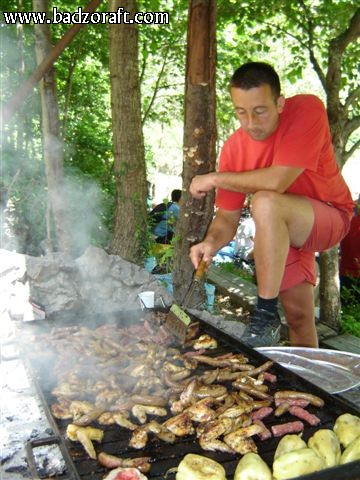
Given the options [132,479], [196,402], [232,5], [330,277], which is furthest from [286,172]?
[232,5]

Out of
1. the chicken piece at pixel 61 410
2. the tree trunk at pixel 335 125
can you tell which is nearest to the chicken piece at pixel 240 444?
the chicken piece at pixel 61 410

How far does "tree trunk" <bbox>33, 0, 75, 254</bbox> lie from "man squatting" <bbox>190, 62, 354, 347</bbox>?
2.06 m

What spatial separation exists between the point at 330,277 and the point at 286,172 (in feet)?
10.0

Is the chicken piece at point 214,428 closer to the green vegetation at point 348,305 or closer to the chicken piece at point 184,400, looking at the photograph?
the chicken piece at point 184,400

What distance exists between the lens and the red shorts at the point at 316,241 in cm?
357

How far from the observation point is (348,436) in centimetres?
207

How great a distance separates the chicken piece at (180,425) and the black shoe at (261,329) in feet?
3.38

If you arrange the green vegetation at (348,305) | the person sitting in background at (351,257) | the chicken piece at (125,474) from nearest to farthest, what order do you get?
the chicken piece at (125,474)
the green vegetation at (348,305)
the person sitting in background at (351,257)

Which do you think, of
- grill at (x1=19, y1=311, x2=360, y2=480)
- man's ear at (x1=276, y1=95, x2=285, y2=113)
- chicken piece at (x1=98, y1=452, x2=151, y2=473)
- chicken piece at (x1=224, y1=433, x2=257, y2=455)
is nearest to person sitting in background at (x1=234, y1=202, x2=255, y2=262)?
man's ear at (x1=276, y1=95, x2=285, y2=113)

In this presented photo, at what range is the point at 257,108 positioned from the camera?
334 cm

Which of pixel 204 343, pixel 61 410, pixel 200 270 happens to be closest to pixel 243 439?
pixel 61 410

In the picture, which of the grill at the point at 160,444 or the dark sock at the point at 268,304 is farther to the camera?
the dark sock at the point at 268,304

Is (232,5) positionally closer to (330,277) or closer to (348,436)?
(330,277)

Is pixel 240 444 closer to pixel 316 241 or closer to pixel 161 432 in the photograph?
pixel 161 432
